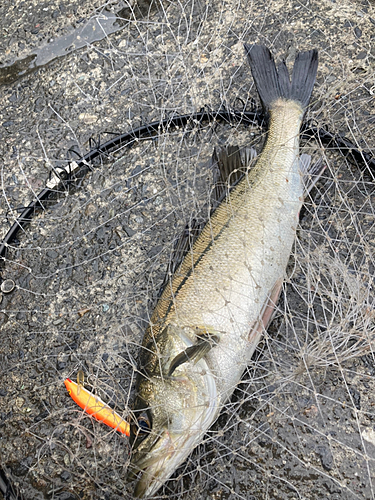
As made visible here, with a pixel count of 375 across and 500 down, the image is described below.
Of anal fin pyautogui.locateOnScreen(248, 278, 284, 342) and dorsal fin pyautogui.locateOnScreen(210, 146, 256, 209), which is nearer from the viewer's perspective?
anal fin pyautogui.locateOnScreen(248, 278, 284, 342)


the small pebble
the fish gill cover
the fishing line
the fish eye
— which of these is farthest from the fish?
the small pebble

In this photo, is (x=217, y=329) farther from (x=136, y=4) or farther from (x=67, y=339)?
(x=136, y=4)

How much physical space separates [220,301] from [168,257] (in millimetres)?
761

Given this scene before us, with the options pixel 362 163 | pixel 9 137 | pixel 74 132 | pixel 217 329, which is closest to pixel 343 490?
pixel 217 329

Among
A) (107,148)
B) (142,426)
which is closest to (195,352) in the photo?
(142,426)

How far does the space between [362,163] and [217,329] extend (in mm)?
1764

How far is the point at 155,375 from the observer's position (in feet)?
7.59

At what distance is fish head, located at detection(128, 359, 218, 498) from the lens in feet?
7.02

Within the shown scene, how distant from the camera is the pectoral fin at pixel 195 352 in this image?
2236mm

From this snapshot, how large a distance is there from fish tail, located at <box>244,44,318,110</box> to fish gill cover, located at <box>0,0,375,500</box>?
0.57 ft

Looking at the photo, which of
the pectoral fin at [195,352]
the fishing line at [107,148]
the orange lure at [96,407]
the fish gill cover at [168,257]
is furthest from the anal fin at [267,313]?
the fishing line at [107,148]

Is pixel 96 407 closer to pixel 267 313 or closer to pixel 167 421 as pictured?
pixel 167 421

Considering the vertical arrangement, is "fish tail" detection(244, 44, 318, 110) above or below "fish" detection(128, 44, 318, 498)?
above

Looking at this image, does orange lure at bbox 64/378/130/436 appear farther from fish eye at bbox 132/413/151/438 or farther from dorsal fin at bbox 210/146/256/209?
dorsal fin at bbox 210/146/256/209
